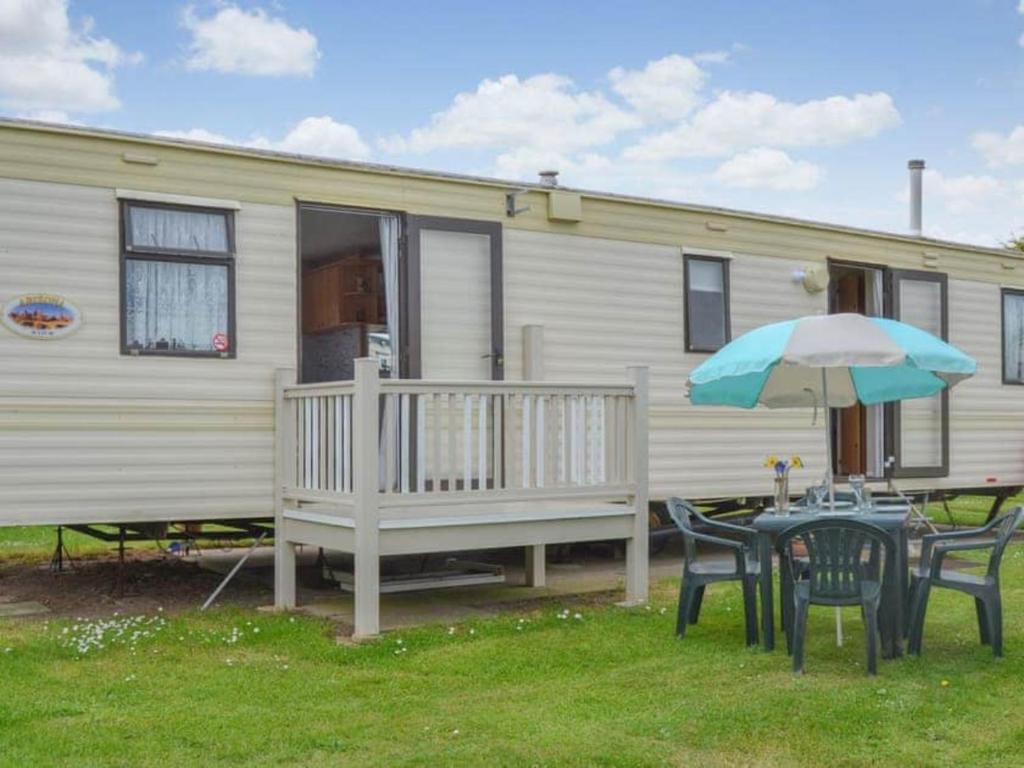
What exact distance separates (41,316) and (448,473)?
8.28ft

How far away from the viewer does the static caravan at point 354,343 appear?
694 cm

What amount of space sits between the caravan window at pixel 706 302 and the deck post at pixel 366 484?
140 inches

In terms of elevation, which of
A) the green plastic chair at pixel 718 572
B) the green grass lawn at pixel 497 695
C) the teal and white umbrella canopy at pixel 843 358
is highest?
the teal and white umbrella canopy at pixel 843 358

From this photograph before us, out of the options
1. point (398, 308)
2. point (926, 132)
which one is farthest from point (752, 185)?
point (398, 308)

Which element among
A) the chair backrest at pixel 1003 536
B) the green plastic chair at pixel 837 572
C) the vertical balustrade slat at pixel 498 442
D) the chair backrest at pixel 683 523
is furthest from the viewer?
the vertical balustrade slat at pixel 498 442

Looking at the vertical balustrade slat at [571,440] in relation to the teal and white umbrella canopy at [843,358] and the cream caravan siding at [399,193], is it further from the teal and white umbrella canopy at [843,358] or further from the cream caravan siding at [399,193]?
the cream caravan siding at [399,193]

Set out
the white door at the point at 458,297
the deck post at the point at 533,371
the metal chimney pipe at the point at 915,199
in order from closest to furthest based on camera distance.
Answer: the white door at the point at 458,297, the deck post at the point at 533,371, the metal chimney pipe at the point at 915,199

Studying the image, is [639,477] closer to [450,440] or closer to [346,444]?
[450,440]

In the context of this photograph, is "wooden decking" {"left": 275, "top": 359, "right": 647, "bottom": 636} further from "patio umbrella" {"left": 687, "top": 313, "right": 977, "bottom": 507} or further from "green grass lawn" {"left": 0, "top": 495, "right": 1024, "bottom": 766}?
"patio umbrella" {"left": 687, "top": 313, "right": 977, "bottom": 507}

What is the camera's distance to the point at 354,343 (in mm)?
9539

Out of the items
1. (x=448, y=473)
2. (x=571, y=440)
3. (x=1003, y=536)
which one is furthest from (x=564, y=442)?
(x=1003, y=536)

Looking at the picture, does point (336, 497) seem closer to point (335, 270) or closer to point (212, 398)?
point (212, 398)

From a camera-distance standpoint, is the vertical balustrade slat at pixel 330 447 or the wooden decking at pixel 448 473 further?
the vertical balustrade slat at pixel 330 447

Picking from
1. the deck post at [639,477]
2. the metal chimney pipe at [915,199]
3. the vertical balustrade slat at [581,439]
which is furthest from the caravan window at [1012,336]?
the vertical balustrade slat at [581,439]
